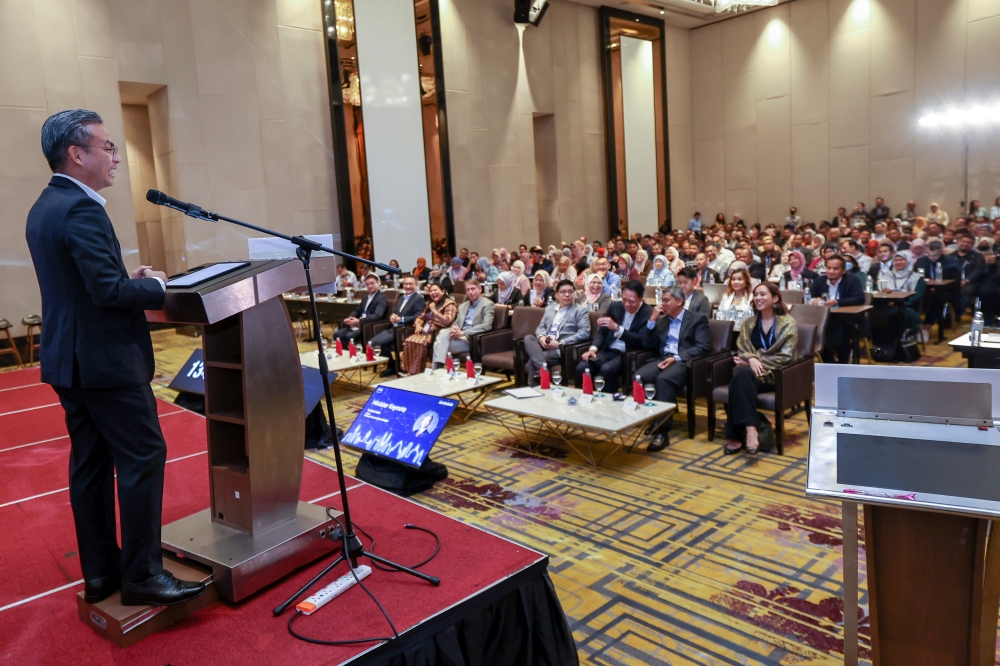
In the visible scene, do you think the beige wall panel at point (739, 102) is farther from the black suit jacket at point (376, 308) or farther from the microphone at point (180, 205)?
the microphone at point (180, 205)

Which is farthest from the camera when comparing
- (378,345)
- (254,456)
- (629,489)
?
(378,345)

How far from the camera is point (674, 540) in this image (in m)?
3.59

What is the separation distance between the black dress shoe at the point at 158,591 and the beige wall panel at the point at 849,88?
18.8 m

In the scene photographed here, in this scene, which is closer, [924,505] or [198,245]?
[924,505]

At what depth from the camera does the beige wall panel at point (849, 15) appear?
1691 centimetres

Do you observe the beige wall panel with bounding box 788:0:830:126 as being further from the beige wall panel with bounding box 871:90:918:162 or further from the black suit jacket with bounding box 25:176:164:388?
the black suit jacket with bounding box 25:176:164:388

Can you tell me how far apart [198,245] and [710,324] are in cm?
915

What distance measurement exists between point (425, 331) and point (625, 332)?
Answer: 2.44 m

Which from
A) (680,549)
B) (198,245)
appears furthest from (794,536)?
(198,245)

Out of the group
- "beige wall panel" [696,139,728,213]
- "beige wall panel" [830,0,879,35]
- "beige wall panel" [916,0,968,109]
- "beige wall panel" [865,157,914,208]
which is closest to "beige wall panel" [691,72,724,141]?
"beige wall panel" [696,139,728,213]

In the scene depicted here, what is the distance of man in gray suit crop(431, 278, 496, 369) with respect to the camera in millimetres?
7180

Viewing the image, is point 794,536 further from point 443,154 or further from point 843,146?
point 843,146

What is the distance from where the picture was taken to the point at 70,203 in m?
1.90

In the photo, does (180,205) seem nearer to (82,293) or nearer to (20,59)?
(82,293)
